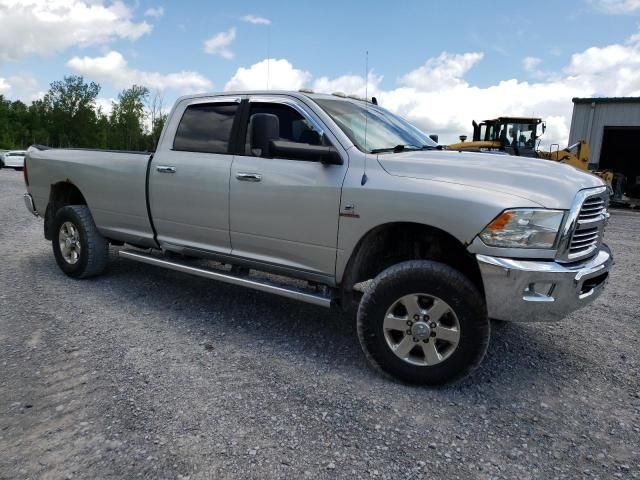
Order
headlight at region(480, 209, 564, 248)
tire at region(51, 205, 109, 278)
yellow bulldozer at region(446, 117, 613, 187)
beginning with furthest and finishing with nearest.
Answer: yellow bulldozer at region(446, 117, 613, 187) → tire at region(51, 205, 109, 278) → headlight at region(480, 209, 564, 248)

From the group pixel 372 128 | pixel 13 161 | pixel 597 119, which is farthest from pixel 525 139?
pixel 13 161

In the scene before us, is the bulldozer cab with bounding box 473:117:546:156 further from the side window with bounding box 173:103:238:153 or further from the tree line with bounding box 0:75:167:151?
the tree line with bounding box 0:75:167:151

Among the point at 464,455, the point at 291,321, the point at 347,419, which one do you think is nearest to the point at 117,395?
the point at 347,419

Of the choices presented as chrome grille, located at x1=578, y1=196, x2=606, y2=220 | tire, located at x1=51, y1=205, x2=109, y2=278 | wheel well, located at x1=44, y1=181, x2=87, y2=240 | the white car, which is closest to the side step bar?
tire, located at x1=51, y1=205, x2=109, y2=278

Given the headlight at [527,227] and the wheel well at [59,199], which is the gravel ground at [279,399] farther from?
the wheel well at [59,199]

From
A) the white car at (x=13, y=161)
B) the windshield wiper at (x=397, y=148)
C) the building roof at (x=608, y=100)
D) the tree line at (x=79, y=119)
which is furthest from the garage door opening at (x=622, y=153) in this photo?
the tree line at (x=79, y=119)

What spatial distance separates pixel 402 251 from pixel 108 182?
121 inches

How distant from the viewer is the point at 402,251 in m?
3.69

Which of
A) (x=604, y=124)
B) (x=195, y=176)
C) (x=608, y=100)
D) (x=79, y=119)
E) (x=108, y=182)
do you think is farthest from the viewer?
(x=79, y=119)

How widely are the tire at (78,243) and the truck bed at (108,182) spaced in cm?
13

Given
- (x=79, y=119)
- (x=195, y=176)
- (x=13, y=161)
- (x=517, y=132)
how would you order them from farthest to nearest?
(x=79, y=119)
(x=13, y=161)
(x=517, y=132)
(x=195, y=176)

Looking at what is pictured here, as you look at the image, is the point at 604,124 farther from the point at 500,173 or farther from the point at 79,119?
the point at 79,119

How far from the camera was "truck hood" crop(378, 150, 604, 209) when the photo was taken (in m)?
2.92

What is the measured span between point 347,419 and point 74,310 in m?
2.87
